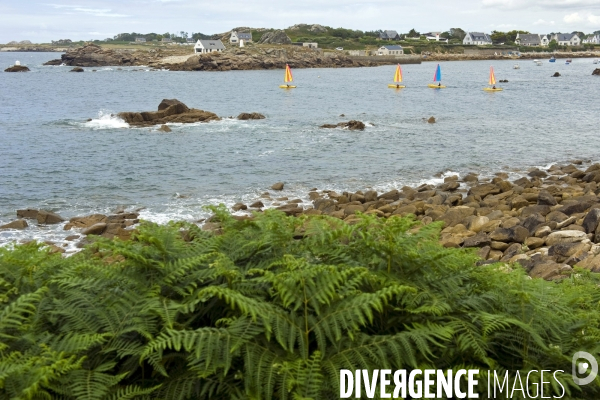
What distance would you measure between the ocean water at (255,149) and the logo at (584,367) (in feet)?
52.1

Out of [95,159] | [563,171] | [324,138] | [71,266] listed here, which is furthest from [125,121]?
[71,266]

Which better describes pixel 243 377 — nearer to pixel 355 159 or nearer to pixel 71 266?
pixel 71 266

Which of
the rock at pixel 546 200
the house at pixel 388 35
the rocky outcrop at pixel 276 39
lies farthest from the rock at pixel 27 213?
the house at pixel 388 35

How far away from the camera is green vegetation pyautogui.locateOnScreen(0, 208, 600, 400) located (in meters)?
3.38

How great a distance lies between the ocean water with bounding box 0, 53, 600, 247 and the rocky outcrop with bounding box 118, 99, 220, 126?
52.1 inches

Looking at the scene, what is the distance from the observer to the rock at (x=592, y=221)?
1285 centimetres

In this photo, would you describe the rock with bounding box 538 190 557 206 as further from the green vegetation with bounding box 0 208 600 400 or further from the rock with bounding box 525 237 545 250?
→ the green vegetation with bounding box 0 208 600 400

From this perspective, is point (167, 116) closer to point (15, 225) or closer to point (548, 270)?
point (15, 225)

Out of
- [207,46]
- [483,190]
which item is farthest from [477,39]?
[483,190]

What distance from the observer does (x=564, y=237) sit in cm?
1260

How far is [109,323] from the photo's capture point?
3707 millimetres

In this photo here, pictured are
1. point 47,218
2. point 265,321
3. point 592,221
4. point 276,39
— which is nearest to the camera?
point 265,321

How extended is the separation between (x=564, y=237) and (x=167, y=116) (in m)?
33.6

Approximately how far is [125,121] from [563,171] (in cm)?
2954
